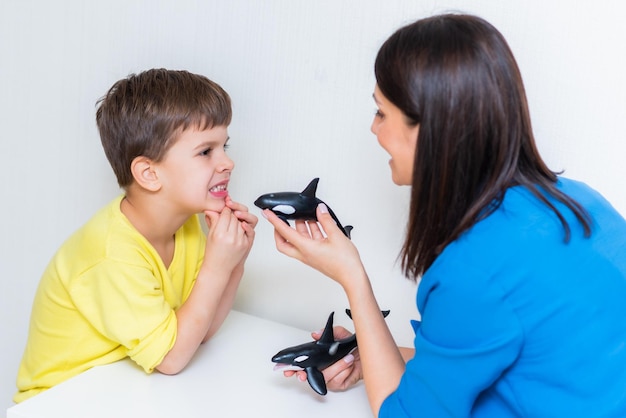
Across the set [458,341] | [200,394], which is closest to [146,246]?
[200,394]

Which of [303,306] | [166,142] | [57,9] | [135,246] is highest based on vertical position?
[57,9]

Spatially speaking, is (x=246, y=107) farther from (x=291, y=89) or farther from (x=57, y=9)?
(x=57, y=9)

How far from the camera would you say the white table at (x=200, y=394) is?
35.2 inches

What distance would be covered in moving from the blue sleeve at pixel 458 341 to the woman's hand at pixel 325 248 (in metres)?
0.13

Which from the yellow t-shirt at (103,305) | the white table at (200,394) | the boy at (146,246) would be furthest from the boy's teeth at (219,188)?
the white table at (200,394)

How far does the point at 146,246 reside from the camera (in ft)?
3.47

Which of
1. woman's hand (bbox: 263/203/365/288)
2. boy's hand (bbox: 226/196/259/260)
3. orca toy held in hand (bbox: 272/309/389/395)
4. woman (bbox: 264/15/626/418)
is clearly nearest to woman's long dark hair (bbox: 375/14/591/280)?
woman (bbox: 264/15/626/418)

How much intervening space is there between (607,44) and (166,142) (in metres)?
0.60

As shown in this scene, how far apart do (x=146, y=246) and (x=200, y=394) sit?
0.76ft

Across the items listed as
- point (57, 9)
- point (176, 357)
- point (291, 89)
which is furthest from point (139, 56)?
point (176, 357)

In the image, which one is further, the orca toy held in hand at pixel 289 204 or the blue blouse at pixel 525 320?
the orca toy held in hand at pixel 289 204

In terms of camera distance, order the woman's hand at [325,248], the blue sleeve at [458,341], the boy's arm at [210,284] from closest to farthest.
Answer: the blue sleeve at [458,341] < the woman's hand at [325,248] < the boy's arm at [210,284]

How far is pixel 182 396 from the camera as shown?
0.94m

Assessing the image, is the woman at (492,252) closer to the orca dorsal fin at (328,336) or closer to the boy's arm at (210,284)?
the orca dorsal fin at (328,336)
